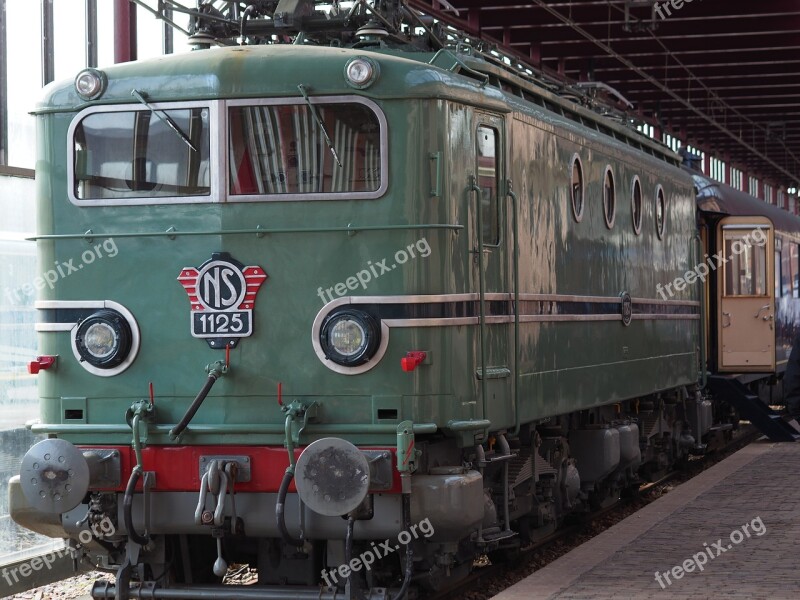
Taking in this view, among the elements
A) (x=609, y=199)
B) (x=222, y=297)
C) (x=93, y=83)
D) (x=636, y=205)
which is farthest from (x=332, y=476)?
(x=636, y=205)

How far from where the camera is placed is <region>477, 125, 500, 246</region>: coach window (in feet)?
30.4

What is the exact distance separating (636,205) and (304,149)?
5.69 meters

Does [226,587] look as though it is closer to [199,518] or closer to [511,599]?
[199,518]

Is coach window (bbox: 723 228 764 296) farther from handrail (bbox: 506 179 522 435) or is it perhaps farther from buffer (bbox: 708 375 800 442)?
handrail (bbox: 506 179 522 435)

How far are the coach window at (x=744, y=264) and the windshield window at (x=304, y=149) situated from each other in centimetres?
1203

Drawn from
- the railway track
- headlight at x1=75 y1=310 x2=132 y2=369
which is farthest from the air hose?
the railway track

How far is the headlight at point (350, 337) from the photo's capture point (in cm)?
843

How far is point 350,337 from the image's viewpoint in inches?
335

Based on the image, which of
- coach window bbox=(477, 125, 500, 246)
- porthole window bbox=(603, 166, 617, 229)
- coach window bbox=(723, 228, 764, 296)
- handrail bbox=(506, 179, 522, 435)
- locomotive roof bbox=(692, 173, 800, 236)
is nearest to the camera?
coach window bbox=(477, 125, 500, 246)

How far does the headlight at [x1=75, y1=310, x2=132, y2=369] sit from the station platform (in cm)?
289

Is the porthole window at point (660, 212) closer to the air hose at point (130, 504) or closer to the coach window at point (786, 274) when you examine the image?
the air hose at point (130, 504)

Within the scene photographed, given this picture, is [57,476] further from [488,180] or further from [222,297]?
[488,180]

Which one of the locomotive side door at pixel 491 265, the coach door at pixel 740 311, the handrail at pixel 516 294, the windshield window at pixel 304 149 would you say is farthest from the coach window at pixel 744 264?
the windshield window at pixel 304 149

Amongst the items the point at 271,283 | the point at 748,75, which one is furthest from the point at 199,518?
the point at 748,75
